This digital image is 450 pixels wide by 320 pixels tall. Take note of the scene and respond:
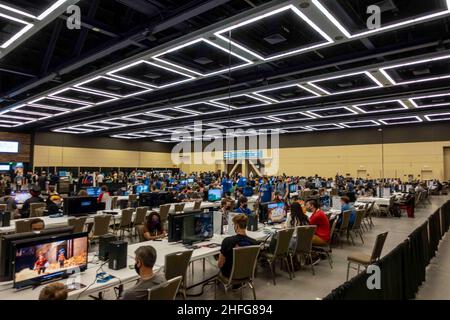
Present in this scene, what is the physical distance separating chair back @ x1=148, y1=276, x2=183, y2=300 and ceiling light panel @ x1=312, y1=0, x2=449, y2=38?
4.56m

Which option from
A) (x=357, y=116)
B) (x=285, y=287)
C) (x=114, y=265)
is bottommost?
(x=285, y=287)

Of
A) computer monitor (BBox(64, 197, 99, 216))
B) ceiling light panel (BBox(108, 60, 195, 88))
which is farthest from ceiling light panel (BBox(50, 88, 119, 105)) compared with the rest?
computer monitor (BBox(64, 197, 99, 216))

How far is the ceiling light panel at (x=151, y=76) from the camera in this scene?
903 cm

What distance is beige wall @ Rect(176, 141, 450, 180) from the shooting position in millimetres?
20922

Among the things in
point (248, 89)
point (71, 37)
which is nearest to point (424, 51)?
point (248, 89)

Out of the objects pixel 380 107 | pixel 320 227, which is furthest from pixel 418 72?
pixel 320 227

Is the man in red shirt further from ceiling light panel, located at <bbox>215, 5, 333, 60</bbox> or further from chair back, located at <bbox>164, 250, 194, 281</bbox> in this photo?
ceiling light panel, located at <bbox>215, 5, 333, 60</bbox>

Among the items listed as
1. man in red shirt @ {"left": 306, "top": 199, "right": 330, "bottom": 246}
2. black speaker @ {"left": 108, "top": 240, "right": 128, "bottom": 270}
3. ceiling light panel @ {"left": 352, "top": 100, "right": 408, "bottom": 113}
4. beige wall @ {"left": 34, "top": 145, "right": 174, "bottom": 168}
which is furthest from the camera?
beige wall @ {"left": 34, "top": 145, "right": 174, "bottom": 168}

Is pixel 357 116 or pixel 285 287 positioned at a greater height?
pixel 357 116

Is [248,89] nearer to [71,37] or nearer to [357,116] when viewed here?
[71,37]

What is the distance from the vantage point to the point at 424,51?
741 cm

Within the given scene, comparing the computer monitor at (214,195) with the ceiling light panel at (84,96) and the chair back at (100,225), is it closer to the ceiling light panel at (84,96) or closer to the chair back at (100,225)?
the chair back at (100,225)

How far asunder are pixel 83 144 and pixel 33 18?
23.9 meters

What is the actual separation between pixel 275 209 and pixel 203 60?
4467 millimetres
